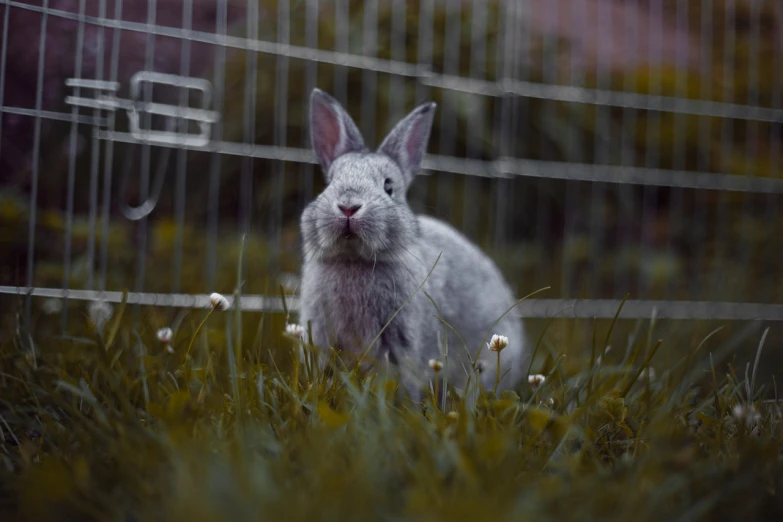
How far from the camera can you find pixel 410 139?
2543 mm

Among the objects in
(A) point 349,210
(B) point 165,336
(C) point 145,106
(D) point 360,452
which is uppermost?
(C) point 145,106

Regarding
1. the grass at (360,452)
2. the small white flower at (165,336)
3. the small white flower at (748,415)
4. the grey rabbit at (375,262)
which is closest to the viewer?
the grass at (360,452)

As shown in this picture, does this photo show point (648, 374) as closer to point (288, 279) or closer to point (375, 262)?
point (375, 262)

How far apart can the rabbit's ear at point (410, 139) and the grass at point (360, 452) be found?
2.88 ft

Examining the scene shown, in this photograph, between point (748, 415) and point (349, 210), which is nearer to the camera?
point (748, 415)

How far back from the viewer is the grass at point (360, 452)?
A: 119 centimetres

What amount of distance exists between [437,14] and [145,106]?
2587mm

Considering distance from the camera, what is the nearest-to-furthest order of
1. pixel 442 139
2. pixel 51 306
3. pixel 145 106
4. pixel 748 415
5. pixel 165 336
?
pixel 748 415, pixel 165 336, pixel 145 106, pixel 51 306, pixel 442 139

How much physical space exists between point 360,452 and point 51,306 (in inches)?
79.1

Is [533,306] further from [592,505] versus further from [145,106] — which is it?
[592,505]

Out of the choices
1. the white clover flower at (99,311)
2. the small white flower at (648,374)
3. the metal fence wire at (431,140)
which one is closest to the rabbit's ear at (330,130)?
the metal fence wire at (431,140)

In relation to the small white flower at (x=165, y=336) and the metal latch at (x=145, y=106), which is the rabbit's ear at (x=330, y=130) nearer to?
the metal latch at (x=145, y=106)

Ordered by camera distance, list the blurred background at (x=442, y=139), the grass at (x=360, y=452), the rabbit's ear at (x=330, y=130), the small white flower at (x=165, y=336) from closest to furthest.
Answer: the grass at (x=360, y=452) → the small white flower at (x=165, y=336) → the rabbit's ear at (x=330, y=130) → the blurred background at (x=442, y=139)

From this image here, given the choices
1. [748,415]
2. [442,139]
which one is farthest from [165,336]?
[442,139]
